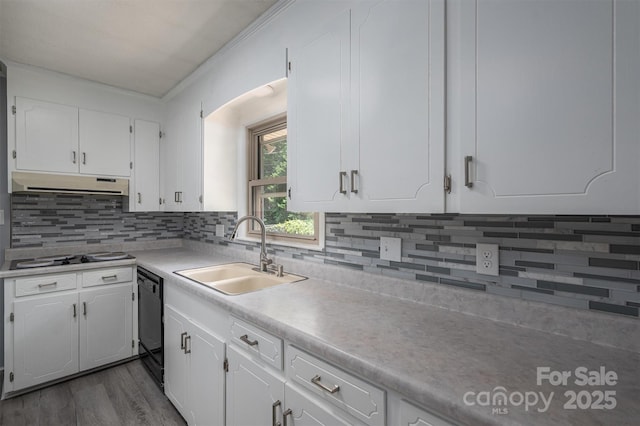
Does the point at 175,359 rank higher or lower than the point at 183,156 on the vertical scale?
lower

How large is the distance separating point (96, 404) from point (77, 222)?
5.15 ft

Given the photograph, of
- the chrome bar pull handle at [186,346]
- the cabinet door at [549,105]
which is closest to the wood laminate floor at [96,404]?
the chrome bar pull handle at [186,346]

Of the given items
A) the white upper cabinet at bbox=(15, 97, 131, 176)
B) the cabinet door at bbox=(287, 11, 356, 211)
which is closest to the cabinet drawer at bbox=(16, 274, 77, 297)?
the white upper cabinet at bbox=(15, 97, 131, 176)

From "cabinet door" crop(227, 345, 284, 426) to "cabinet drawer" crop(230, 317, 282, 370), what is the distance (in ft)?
0.15

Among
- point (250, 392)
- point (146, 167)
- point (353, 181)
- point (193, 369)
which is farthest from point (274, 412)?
point (146, 167)

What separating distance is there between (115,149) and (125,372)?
74.5 inches

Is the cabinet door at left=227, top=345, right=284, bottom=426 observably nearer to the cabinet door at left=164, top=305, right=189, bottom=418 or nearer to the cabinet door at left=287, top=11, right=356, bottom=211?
the cabinet door at left=164, top=305, right=189, bottom=418

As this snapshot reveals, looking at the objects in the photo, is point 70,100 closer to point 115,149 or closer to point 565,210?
point 115,149

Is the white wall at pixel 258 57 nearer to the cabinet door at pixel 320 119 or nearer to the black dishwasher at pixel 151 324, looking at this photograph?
the cabinet door at pixel 320 119

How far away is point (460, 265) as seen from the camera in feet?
4.07

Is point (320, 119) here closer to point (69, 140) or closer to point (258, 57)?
point (258, 57)

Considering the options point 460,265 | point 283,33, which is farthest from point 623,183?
point 283,33

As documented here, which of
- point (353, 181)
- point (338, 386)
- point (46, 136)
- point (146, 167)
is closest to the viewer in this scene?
point (338, 386)

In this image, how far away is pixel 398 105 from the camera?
111 cm
